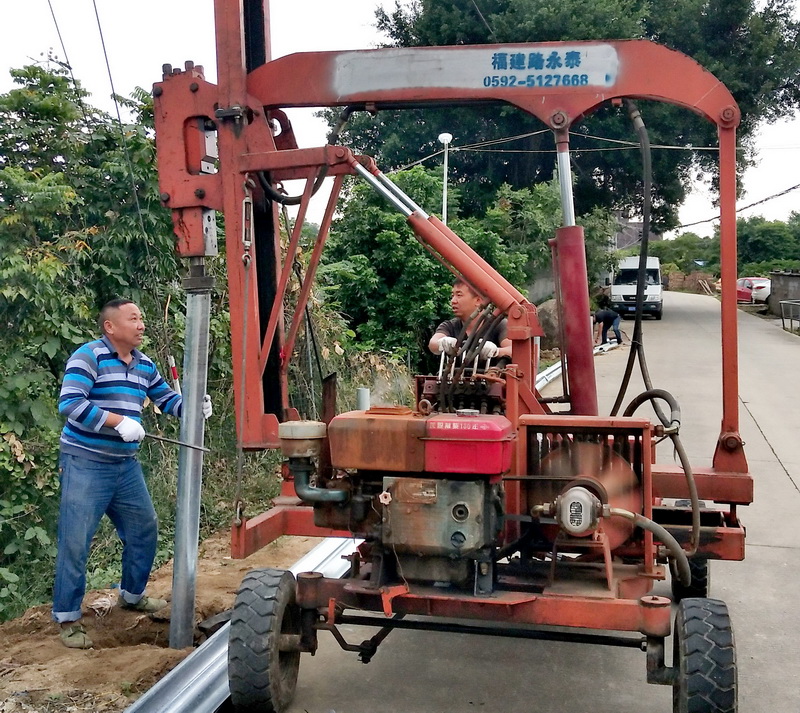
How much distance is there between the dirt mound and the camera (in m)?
3.97

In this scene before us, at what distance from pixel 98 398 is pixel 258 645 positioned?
1.92 meters

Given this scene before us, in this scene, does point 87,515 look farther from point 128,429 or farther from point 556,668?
point 556,668

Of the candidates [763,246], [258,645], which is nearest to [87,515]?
[258,645]

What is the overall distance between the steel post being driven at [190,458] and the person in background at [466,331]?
133 cm

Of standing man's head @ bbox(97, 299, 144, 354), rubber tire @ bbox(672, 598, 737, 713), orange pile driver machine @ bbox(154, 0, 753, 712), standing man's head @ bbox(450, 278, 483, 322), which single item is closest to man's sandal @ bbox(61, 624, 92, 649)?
orange pile driver machine @ bbox(154, 0, 753, 712)

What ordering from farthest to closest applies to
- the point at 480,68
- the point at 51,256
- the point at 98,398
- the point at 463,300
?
the point at 51,256
the point at 463,300
the point at 98,398
the point at 480,68

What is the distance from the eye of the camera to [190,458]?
4.75 metres

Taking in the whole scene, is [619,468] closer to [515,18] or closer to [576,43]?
[576,43]

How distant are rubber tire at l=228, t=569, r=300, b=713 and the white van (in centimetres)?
2731

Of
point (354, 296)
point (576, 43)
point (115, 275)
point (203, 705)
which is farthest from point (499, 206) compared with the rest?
point (203, 705)

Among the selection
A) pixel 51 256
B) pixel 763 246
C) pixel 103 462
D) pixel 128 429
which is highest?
pixel 763 246

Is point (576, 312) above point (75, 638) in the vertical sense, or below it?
above

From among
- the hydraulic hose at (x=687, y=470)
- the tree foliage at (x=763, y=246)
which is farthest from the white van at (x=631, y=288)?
the hydraulic hose at (x=687, y=470)

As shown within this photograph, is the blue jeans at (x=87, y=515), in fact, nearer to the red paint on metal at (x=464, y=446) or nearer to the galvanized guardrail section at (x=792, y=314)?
the red paint on metal at (x=464, y=446)
